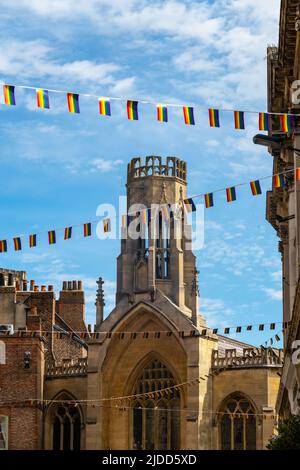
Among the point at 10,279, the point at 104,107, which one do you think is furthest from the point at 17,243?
the point at 10,279

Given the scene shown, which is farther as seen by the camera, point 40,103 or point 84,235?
point 84,235

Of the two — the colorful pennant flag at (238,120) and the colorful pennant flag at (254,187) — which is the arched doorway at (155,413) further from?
the colorful pennant flag at (238,120)

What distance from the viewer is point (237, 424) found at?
5547cm

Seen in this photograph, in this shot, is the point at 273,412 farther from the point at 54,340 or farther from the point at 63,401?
the point at 54,340

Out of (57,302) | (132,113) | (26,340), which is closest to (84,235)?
(132,113)

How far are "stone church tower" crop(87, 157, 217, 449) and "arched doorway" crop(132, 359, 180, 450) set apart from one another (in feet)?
0.15

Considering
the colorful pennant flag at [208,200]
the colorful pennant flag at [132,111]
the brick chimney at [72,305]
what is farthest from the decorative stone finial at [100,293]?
the colorful pennant flag at [132,111]

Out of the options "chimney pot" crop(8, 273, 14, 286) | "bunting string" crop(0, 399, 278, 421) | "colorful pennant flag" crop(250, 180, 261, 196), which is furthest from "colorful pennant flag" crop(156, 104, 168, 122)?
"chimney pot" crop(8, 273, 14, 286)

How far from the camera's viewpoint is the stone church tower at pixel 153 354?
56156 millimetres

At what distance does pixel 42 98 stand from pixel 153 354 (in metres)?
36.1

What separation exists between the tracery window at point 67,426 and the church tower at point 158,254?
5.63 meters

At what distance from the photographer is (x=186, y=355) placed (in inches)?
2233

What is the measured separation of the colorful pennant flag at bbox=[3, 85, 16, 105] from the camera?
76.2ft

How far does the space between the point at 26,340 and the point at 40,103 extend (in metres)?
32.5
